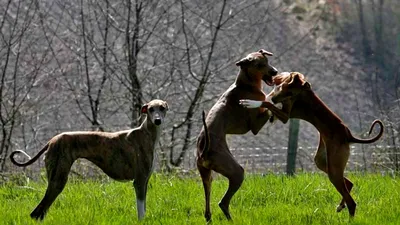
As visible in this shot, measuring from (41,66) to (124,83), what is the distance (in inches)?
56.6

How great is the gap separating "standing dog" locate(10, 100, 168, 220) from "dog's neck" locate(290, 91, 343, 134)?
46.4 inches

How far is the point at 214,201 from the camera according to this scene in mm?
8781

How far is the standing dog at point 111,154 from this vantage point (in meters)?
7.41

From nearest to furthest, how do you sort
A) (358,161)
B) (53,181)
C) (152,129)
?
(53,181), (152,129), (358,161)

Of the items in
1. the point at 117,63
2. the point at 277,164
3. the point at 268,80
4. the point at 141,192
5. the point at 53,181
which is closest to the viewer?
the point at 53,181

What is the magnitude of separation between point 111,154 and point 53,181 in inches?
21.3

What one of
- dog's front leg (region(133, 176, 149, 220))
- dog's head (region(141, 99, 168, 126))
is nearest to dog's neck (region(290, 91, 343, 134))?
dog's head (region(141, 99, 168, 126))

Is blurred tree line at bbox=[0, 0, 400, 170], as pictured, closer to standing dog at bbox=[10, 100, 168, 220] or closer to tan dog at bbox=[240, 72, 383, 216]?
standing dog at bbox=[10, 100, 168, 220]

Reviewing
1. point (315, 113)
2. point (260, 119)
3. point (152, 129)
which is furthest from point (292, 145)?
point (152, 129)

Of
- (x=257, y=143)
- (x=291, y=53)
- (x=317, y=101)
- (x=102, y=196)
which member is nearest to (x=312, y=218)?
(x=317, y=101)

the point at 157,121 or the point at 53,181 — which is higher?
the point at 157,121

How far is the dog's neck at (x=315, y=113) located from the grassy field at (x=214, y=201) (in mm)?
809

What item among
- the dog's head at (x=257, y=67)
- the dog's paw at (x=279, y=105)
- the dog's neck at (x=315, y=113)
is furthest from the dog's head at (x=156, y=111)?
the dog's neck at (x=315, y=113)

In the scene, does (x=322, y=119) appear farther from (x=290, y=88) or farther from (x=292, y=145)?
(x=292, y=145)
